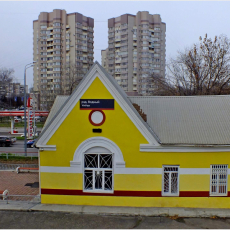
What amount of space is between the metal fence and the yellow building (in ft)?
5.46

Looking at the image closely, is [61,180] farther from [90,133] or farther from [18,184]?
[18,184]

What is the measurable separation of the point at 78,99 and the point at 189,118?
4.83m

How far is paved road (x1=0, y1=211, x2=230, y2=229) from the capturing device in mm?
8555

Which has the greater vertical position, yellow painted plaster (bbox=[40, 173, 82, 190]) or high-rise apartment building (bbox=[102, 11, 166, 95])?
high-rise apartment building (bbox=[102, 11, 166, 95])

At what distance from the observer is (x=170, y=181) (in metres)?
9.98

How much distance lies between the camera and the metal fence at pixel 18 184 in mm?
11031

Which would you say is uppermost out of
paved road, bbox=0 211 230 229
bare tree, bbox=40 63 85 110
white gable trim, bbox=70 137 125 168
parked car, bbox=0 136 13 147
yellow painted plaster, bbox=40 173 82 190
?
bare tree, bbox=40 63 85 110

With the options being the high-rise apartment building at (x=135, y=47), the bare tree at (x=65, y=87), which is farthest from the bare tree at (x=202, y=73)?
the high-rise apartment building at (x=135, y=47)

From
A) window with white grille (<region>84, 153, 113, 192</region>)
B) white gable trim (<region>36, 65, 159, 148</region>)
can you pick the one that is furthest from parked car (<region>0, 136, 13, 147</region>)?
window with white grille (<region>84, 153, 113, 192</region>)

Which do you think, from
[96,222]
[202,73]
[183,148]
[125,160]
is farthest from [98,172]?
[202,73]

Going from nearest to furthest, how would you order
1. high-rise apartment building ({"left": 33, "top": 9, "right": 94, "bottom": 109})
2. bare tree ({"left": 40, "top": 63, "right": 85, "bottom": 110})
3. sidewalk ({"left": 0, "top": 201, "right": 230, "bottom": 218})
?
sidewalk ({"left": 0, "top": 201, "right": 230, "bottom": 218})
bare tree ({"left": 40, "top": 63, "right": 85, "bottom": 110})
high-rise apartment building ({"left": 33, "top": 9, "right": 94, "bottom": 109})

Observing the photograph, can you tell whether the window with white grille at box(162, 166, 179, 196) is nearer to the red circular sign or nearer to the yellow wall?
the yellow wall

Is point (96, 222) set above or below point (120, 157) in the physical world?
below

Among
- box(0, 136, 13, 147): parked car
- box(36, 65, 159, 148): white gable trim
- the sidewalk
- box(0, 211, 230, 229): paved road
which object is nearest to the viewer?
box(0, 211, 230, 229): paved road
